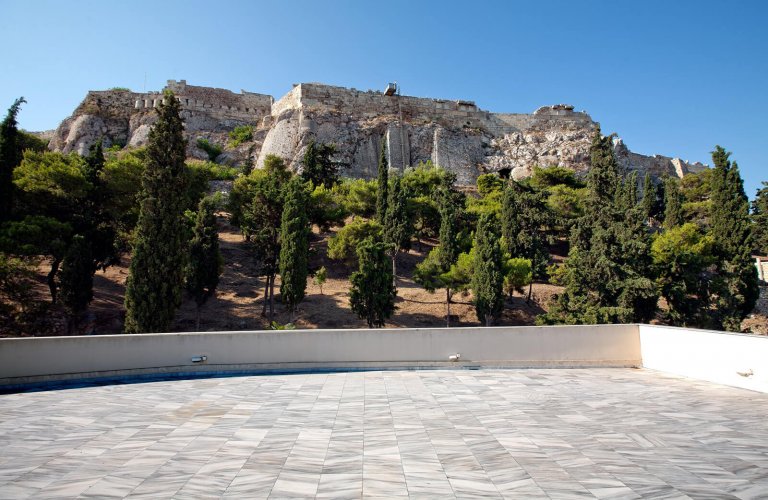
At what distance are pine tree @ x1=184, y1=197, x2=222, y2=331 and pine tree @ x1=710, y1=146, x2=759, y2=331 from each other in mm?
23356

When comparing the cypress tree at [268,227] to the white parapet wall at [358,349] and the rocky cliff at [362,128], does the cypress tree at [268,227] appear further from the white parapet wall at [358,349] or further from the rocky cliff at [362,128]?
the rocky cliff at [362,128]

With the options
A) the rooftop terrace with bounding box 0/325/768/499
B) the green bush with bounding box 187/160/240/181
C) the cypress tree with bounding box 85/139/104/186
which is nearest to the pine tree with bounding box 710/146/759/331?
the rooftop terrace with bounding box 0/325/768/499

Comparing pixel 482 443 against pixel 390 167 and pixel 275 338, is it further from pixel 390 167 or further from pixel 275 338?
pixel 390 167

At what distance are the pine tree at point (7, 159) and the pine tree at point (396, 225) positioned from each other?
668 inches

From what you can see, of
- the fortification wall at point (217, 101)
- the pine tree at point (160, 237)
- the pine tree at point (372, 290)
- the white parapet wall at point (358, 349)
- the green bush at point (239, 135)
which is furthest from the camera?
the fortification wall at point (217, 101)

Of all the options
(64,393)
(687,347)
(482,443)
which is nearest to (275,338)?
(64,393)

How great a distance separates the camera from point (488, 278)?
1947 centimetres

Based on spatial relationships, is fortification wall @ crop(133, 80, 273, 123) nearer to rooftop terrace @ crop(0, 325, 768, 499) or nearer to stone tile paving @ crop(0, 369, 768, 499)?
rooftop terrace @ crop(0, 325, 768, 499)

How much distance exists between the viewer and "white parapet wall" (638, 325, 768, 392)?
6.12 m

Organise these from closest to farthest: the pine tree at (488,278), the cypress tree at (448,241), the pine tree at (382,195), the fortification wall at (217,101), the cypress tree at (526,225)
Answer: the pine tree at (488,278)
the cypress tree at (448,241)
the cypress tree at (526,225)
the pine tree at (382,195)
the fortification wall at (217,101)

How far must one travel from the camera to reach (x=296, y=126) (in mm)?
42938

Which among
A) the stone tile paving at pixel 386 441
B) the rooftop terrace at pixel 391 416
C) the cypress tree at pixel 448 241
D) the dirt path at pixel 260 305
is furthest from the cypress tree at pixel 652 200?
the stone tile paving at pixel 386 441

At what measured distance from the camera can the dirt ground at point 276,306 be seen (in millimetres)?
17531

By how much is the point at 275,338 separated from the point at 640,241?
16.2 metres
